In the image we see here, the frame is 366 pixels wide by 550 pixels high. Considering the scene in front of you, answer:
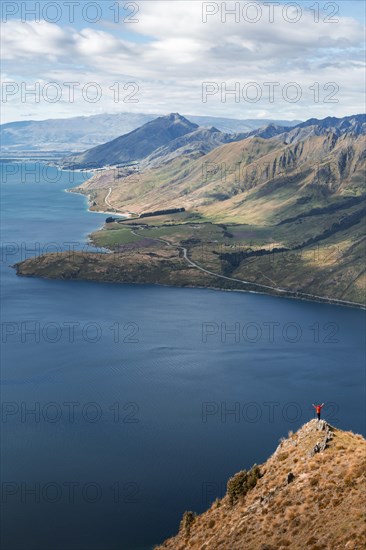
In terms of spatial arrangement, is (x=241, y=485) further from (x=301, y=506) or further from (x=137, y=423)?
(x=137, y=423)

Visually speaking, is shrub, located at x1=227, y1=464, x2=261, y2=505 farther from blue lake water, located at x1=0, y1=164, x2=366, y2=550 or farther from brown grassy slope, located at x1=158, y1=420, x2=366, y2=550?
blue lake water, located at x1=0, y1=164, x2=366, y2=550

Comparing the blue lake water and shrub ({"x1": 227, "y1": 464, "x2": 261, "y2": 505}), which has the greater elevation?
shrub ({"x1": 227, "y1": 464, "x2": 261, "y2": 505})

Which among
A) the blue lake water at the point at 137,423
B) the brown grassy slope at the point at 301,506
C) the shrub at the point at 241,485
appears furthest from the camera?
the blue lake water at the point at 137,423

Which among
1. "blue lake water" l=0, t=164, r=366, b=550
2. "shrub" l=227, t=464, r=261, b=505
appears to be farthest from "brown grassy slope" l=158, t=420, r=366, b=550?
"blue lake water" l=0, t=164, r=366, b=550

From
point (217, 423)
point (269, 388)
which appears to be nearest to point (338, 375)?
point (269, 388)

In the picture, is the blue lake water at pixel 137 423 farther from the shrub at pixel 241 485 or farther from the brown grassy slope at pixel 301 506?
the brown grassy slope at pixel 301 506

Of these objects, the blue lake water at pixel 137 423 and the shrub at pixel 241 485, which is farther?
the blue lake water at pixel 137 423

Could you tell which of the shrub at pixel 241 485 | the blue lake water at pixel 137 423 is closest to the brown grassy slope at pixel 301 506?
the shrub at pixel 241 485

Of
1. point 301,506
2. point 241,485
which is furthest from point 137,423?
point 301,506
